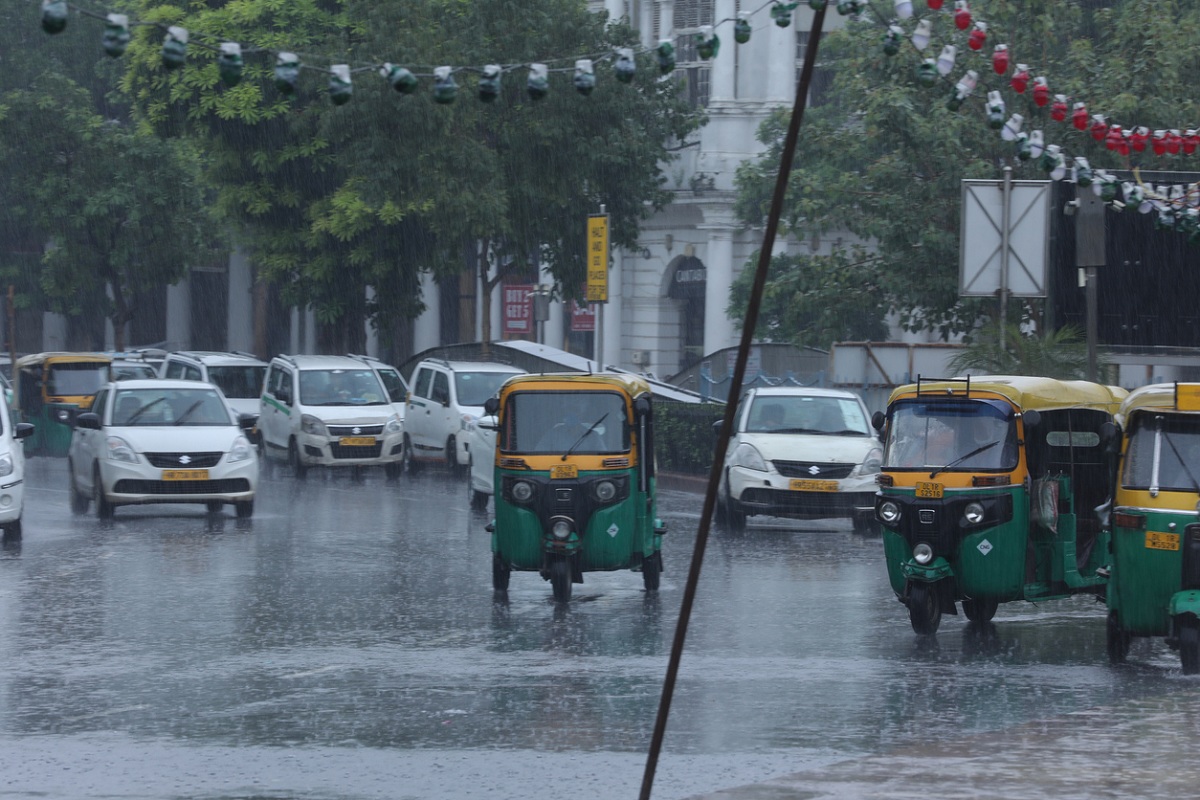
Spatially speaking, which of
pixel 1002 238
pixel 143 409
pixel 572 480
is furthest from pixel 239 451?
pixel 1002 238

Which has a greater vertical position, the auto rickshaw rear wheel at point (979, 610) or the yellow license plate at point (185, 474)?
the yellow license plate at point (185, 474)

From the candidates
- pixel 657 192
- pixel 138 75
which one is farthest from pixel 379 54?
pixel 657 192

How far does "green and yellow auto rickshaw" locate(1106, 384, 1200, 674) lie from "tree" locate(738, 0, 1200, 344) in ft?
54.1

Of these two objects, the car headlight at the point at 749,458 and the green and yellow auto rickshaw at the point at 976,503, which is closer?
the green and yellow auto rickshaw at the point at 976,503

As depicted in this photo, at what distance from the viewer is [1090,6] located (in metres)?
39.2

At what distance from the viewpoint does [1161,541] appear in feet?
39.0

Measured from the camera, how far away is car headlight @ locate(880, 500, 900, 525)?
13.5 m

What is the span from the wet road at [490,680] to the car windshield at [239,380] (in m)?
16.2

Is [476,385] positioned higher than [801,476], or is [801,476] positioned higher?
[476,385]

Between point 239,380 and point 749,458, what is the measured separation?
52.4 ft

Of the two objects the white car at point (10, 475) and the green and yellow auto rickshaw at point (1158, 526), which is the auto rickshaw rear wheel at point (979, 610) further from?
the white car at point (10, 475)

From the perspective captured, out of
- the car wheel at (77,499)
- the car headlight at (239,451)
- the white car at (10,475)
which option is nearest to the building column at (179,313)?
the car wheel at (77,499)

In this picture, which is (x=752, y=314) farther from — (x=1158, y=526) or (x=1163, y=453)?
(x=1163, y=453)

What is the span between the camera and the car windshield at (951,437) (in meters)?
13.5
